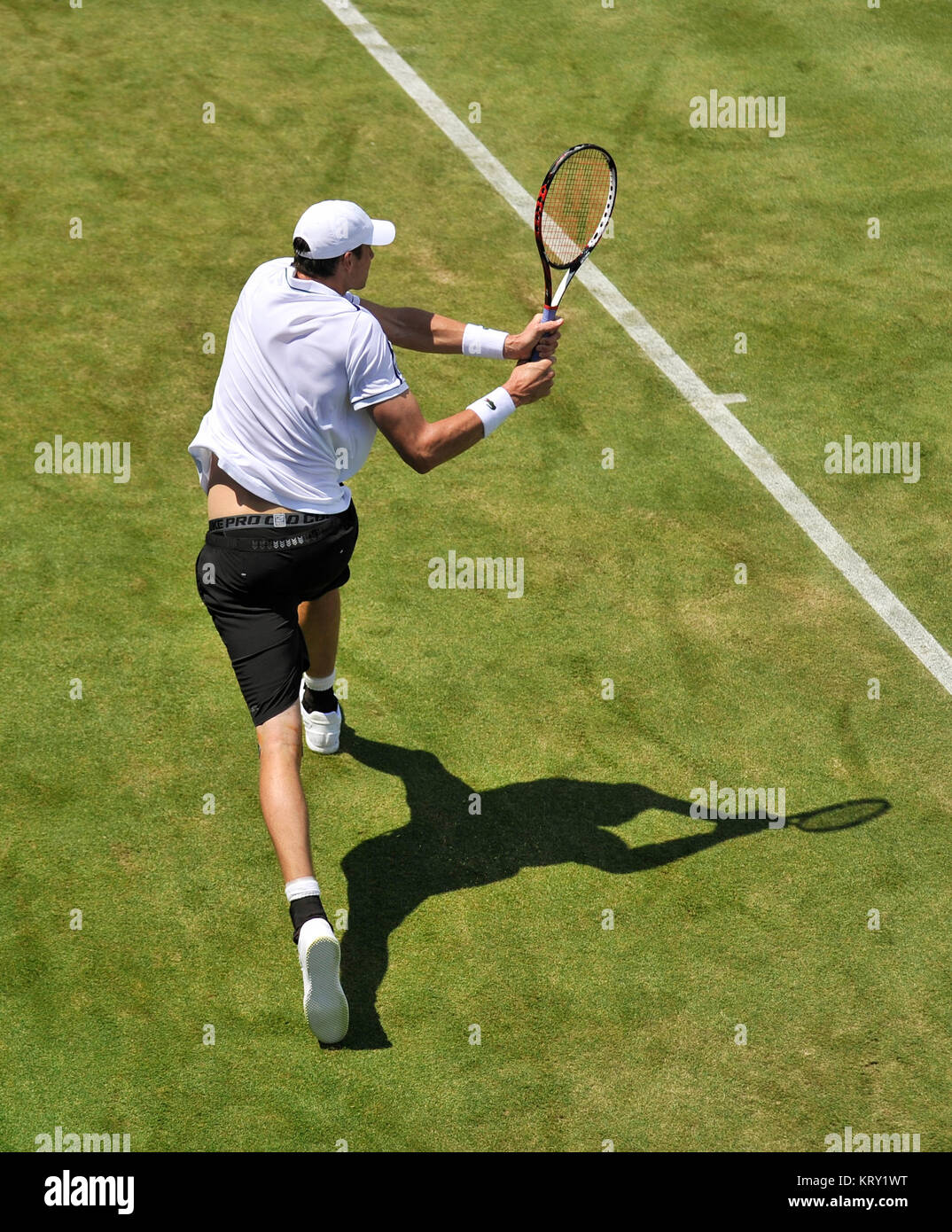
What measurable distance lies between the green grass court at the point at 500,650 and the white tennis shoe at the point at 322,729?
0.30 ft

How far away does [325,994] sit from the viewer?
5.38m

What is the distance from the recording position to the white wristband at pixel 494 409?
19.6ft

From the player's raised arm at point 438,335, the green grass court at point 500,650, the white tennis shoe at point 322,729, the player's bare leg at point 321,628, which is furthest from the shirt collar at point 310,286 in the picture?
the green grass court at point 500,650

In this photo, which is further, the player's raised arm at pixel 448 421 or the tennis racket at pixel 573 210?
the tennis racket at pixel 573 210

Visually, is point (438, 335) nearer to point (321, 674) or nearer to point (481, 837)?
point (321, 674)

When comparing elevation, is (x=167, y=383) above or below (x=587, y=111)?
below

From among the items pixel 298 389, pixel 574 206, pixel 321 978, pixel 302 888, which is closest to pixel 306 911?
pixel 302 888

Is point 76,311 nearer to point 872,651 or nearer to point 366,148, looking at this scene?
point 366,148

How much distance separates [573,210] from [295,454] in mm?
3931

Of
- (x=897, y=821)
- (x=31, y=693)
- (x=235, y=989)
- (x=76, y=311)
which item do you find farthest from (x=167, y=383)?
(x=897, y=821)

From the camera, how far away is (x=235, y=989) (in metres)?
5.72

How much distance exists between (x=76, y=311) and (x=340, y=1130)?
222 inches

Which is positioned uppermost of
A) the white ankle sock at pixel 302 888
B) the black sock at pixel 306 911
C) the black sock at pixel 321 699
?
the black sock at pixel 321 699

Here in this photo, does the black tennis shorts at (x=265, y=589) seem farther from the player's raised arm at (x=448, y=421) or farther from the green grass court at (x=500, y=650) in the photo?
the green grass court at (x=500, y=650)
